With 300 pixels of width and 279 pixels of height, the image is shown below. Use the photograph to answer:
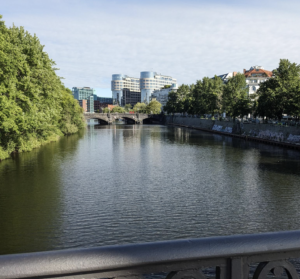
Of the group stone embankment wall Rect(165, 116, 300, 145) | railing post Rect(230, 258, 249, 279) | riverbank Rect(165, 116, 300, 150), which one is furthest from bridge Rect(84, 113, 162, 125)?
railing post Rect(230, 258, 249, 279)

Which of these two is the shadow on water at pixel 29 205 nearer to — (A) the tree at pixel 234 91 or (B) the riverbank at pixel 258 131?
(B) the riverbank at pixel 258 131

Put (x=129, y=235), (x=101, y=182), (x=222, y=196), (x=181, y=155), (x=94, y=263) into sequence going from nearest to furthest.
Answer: (x=94, y=263), (x=129, y=235), (x=222, y=196), (x=101, y=182), (x=181, y=155)

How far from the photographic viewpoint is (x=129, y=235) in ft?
54.4

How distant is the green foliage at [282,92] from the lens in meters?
55.3

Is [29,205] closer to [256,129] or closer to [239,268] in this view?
[239,268]

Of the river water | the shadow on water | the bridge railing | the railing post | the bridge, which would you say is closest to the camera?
the bridge railing

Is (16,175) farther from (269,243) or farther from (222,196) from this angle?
(269,243)

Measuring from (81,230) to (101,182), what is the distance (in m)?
10.9

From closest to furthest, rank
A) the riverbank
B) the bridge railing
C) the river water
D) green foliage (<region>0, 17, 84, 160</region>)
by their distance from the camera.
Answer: the bridge railing
the river water
green foliage (<region>0, 17, 84, 160</region>)
the riverbank

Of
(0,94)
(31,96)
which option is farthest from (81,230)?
(31,96)

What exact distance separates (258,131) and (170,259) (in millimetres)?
72484

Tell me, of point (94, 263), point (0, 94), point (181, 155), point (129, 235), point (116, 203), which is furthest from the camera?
point (181, 155)

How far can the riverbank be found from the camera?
5566 centimetres

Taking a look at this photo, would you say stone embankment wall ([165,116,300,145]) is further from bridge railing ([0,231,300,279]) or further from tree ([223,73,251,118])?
bridge railing ([0,231,300,279])
